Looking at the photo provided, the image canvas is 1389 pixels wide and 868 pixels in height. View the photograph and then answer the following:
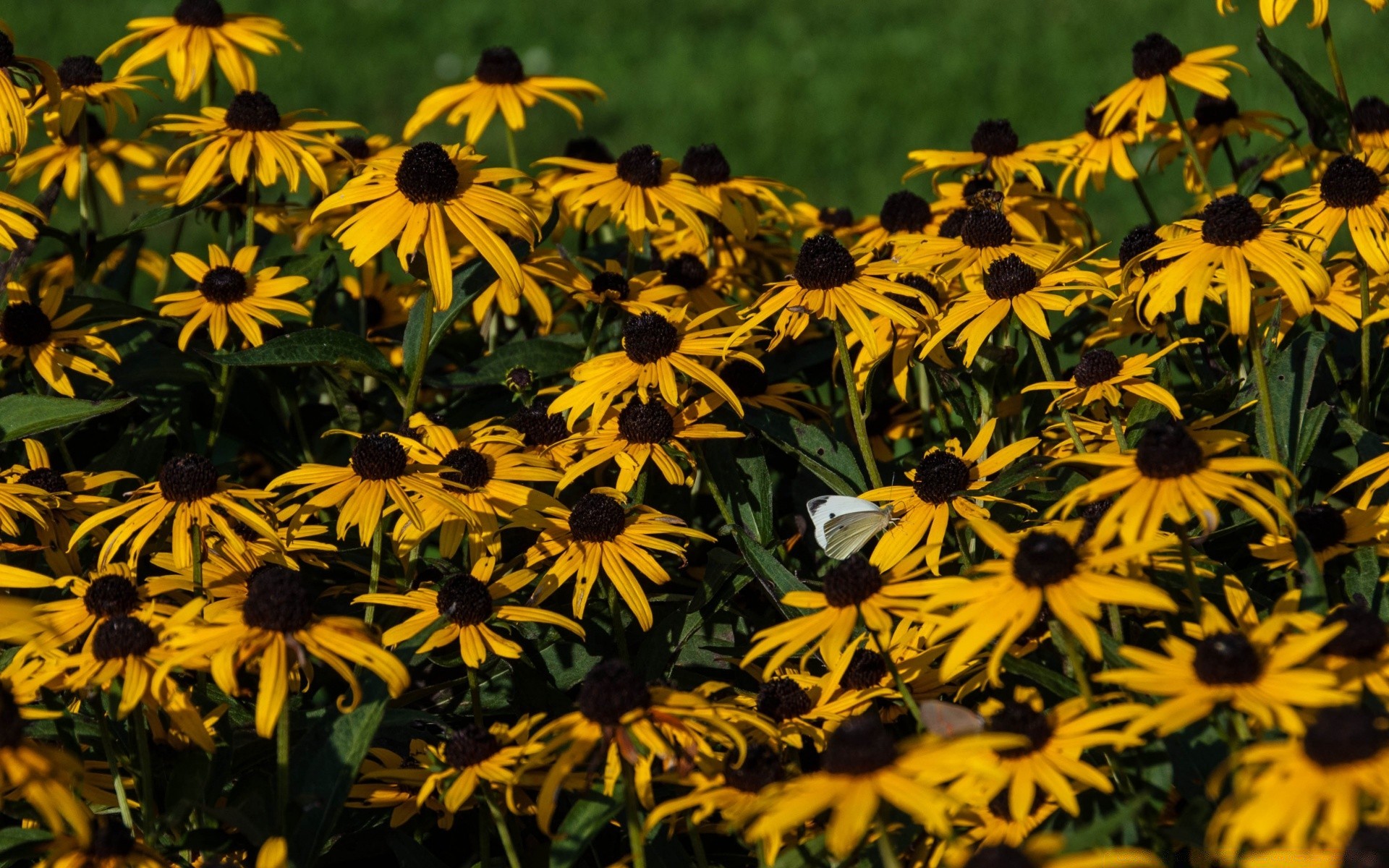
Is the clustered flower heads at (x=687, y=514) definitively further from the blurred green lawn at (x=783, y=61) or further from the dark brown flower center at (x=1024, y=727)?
the blurred green lawn at (x=783, y=61)

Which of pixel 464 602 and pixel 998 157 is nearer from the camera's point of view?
pixel 464 602

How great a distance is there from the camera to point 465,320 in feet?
12.3

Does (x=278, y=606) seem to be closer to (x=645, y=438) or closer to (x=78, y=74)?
(x=645, y=438)

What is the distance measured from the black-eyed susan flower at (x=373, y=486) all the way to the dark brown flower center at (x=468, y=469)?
31 millimetres

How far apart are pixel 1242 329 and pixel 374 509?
1.21 m

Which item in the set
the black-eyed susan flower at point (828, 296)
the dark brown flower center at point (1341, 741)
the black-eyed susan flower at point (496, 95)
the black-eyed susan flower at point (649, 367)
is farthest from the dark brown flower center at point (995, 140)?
the dark brown flower center at point (1341, 741)

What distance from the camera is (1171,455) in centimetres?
174

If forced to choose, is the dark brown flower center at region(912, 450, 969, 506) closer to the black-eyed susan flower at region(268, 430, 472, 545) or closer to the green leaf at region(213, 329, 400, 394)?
the black-eyed susan flower at region(268, 430, 472, 545)

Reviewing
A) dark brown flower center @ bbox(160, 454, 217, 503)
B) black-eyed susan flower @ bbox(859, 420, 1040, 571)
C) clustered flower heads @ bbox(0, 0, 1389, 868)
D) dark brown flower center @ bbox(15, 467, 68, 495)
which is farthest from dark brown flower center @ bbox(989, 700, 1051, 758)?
dark brown flower center @ bbox(15, 467, 68, 495)

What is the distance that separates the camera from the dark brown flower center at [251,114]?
305 centimetres

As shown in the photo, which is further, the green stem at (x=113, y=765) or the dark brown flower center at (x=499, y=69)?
the dark brown flower center at (x=499, y=69)

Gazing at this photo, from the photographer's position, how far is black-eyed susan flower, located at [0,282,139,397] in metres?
2.70

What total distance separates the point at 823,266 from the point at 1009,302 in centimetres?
30

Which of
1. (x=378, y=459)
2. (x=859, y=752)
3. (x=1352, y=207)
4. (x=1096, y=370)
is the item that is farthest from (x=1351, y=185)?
(x=378, y=459)
